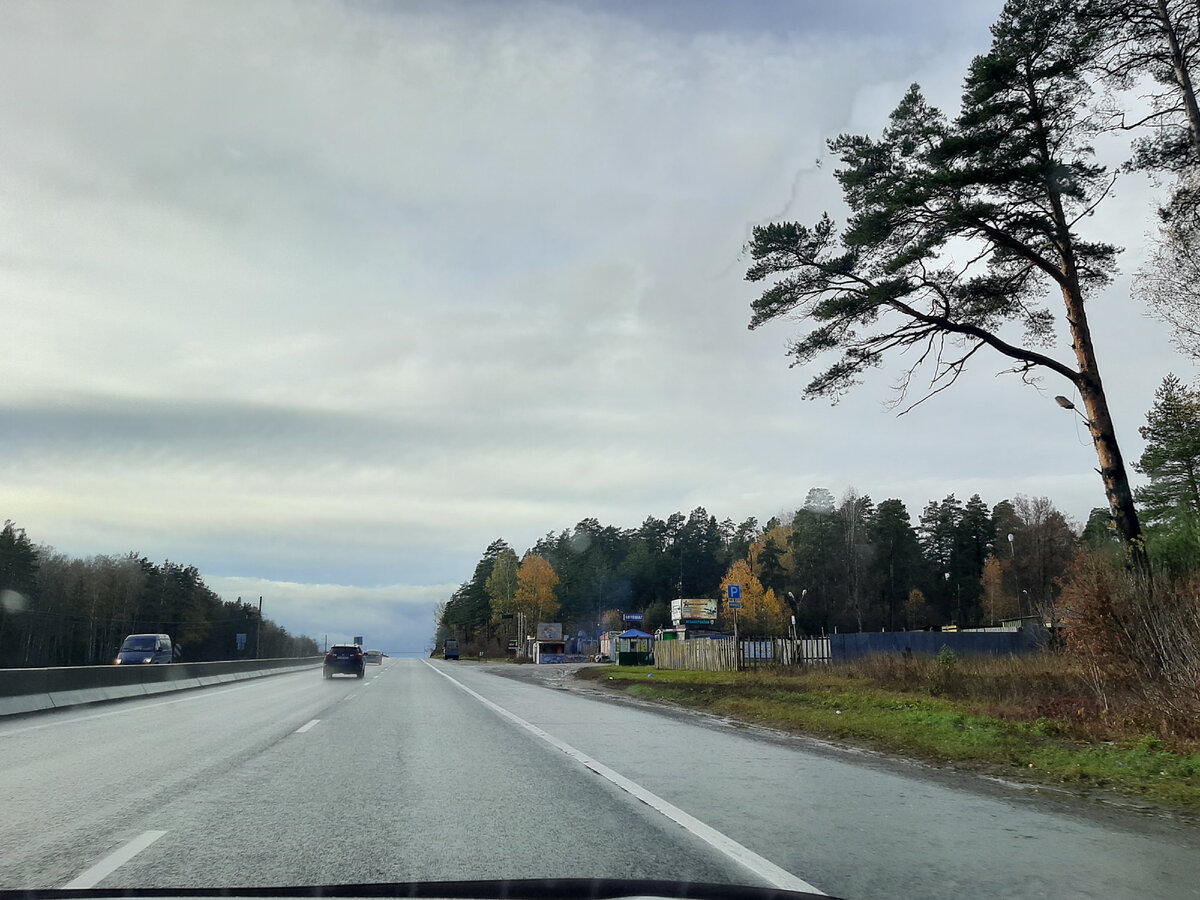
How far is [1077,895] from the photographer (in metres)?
4.82

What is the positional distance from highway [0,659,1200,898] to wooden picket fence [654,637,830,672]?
86.5 ft

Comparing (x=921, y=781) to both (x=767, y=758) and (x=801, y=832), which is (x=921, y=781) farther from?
(x=801, y=832)

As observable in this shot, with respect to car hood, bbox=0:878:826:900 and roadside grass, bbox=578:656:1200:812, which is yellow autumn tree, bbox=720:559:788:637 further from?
car hood, bbox=0:878:826:900

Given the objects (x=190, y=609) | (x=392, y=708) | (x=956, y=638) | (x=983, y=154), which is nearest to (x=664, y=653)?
(x=956, y=638)

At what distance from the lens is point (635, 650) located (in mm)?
68250

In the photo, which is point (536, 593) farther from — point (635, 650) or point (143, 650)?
point (143, 650)

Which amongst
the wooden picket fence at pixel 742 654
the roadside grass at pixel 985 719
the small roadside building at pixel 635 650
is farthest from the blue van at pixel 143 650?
the small roadside building at pixel 635 650

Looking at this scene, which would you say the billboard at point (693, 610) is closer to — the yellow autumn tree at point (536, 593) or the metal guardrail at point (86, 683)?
the metal guardrail at point (86, 683)

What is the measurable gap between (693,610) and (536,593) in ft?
180

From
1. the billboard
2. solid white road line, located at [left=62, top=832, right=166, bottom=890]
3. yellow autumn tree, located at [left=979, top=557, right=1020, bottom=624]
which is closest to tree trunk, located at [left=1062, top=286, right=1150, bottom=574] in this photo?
solid white road line, located at [left=62, top=832, right=166, bottom=890]

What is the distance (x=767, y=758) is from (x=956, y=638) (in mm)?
41968

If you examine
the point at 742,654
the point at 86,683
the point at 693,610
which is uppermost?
the point at 693,610

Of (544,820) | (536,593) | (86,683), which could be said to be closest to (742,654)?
(86,683)

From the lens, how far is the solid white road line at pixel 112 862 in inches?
191
